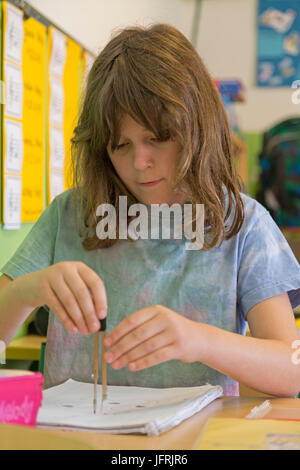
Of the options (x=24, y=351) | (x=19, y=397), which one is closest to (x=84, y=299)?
(x=19, y=397)

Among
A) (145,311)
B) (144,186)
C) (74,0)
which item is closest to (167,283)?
(144,186)

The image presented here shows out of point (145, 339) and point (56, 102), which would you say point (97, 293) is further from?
point (56, 102)

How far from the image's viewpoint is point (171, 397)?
28.3 inches

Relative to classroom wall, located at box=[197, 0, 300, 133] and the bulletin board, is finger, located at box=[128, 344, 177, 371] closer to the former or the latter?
the bulletin board

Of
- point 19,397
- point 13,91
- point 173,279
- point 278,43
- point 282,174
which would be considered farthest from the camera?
point 278,43

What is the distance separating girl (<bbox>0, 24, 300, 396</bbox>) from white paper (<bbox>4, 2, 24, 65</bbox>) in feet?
1.47

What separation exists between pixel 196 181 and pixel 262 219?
0.43 feet

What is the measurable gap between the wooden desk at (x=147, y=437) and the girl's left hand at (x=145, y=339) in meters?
0.08

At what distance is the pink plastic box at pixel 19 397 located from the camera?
539mm

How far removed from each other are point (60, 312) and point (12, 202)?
2.33 ft

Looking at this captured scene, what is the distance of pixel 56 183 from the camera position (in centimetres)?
160

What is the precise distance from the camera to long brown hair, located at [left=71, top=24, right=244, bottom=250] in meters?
0.82

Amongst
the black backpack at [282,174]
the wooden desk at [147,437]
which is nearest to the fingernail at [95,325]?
the wooden desk at [147,437]
